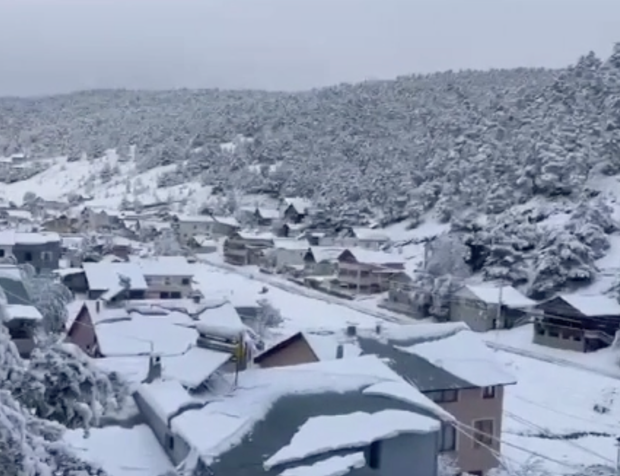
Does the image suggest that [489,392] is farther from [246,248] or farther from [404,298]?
[246,248]

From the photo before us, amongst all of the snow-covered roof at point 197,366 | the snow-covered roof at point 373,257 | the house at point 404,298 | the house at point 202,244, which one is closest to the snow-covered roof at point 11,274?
the snow-covered roof at point 197,366

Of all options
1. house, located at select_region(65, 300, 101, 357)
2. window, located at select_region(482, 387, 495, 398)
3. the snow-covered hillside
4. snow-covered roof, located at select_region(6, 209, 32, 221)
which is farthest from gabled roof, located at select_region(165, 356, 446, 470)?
snow-covered roof, located at select_region(6, 209, 32, 221)


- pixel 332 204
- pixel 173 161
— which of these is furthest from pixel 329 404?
pixel 173 161

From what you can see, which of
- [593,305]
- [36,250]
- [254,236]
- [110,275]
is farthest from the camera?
[254,236]

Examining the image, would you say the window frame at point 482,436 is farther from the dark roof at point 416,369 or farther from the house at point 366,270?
the house at point 366,270

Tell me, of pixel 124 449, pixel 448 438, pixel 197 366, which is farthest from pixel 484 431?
pixel 124 449

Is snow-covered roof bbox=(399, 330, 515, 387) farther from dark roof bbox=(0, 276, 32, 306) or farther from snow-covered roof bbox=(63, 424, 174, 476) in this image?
dark roof bbox=(0, 276, 32, 306)
